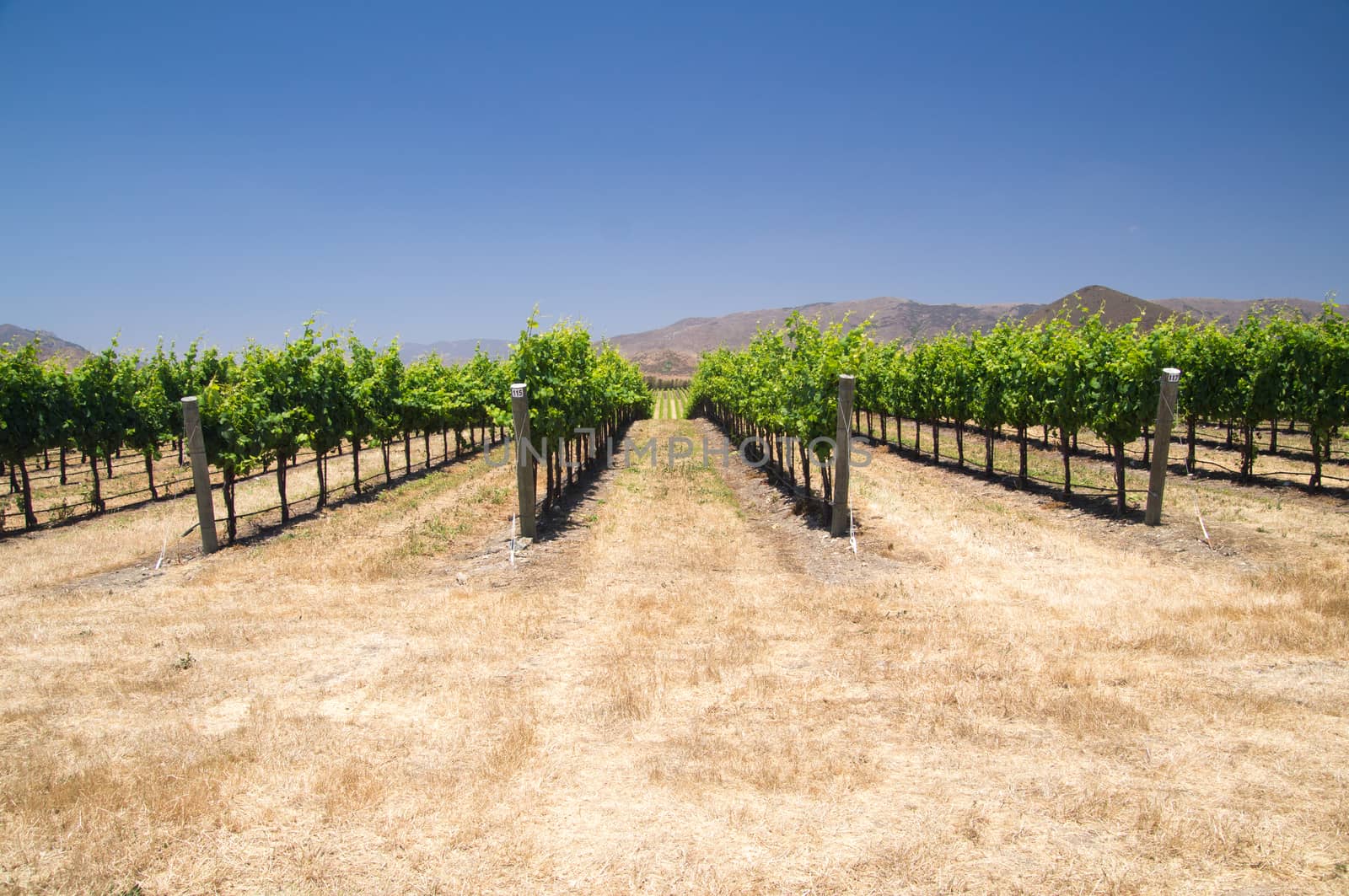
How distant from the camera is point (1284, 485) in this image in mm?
18859

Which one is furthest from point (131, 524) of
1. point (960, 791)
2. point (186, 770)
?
point (960, 791)

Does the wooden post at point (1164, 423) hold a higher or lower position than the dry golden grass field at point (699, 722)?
higher

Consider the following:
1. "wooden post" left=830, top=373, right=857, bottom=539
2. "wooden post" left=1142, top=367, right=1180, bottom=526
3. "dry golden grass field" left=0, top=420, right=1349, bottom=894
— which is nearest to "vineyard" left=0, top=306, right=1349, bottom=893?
"dry golden grass field" left=0, top=420, right=1349, bottom=894

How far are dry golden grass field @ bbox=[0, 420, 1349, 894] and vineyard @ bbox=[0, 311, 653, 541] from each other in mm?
4674

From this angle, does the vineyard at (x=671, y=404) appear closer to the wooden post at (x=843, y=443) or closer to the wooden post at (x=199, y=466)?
the wooden post at (x=843, y=443)

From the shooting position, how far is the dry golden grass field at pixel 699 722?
192 inches

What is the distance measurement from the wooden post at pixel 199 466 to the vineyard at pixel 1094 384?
13673mm

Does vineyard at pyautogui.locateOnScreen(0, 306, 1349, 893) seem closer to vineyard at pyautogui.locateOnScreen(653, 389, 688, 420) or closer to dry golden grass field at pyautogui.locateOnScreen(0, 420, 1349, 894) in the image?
dry golden grass field at pyautogui.locateOnScreen(0, 420, 1349, 894)

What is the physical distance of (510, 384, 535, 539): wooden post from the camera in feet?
48.9

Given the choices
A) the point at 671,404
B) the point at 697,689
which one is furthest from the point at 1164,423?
the point at 671,404

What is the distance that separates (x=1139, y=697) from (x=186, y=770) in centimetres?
930

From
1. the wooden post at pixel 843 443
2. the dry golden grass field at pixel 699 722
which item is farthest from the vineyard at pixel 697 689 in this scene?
the wooden post at pixel 843 443

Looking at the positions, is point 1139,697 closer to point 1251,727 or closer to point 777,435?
point 1251,727

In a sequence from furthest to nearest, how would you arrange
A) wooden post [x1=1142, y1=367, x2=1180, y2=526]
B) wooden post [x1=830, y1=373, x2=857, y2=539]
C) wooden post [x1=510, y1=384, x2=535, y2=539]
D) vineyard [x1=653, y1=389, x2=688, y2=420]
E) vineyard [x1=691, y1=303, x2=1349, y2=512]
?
vineyard [x1=653, y1=389, x2=688, y2=420] < vineyard [x1=691, y1=303, x2=1349, y2=512] < wooden post [x1=510, y1=384, x2=535, y2=539] < wooden post [x1=830, y1=373, x2=857, y2=539] < wooden post [x1=1142, y1=367, x2=1180, y2=526]
